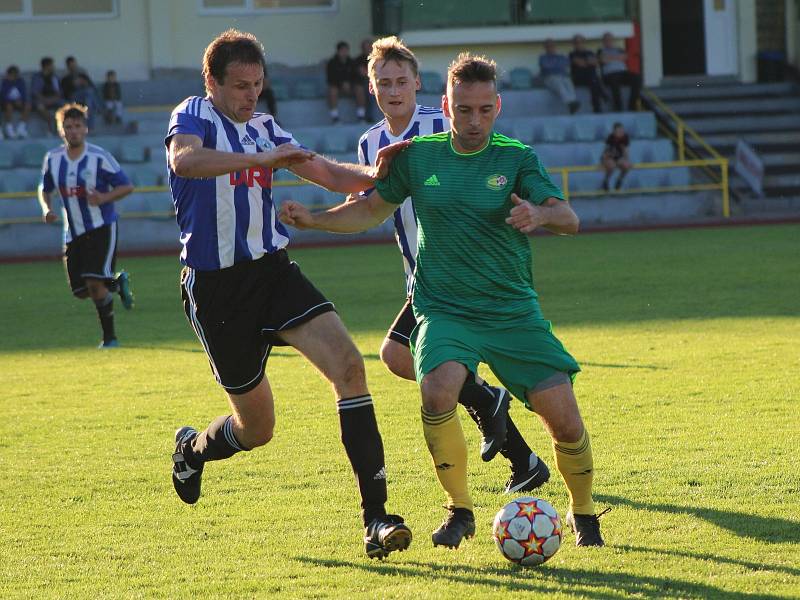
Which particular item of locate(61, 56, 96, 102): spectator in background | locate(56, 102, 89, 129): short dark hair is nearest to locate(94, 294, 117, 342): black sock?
locate(56, 102, 89, 129): short dark hair

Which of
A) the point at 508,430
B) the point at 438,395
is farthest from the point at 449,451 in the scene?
the point at 508,430

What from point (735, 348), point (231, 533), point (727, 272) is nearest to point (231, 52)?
point (231, 533)

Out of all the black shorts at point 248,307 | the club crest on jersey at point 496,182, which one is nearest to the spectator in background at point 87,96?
the black shorts at point 248,307

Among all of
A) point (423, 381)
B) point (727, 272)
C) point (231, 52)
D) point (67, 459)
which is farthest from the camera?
point (727, 272)

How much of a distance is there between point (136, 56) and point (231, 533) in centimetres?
2425

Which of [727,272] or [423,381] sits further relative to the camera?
[727,272]

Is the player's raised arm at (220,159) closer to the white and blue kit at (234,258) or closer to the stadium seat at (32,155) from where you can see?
the white and blue kit at (234,258)

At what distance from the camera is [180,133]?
5.14 metres

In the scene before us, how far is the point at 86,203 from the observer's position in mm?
11883

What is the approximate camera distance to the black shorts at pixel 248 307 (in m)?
5.28

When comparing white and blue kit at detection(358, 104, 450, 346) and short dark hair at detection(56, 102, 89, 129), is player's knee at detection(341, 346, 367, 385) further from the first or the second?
short dark hair at detection(56, 102, 89, 129)

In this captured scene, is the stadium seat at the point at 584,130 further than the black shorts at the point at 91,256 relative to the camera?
Yes

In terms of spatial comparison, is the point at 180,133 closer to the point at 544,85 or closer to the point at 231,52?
the point at 231,52

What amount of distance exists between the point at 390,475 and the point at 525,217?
1988 millimetres
